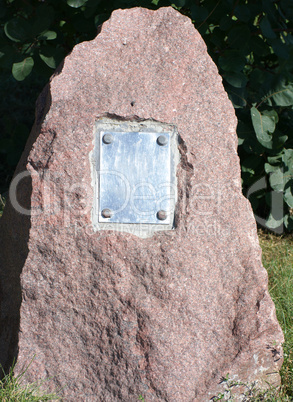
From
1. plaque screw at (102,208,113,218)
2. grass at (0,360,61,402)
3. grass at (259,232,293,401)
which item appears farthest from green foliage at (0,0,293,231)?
grass at (0,360,61,402)

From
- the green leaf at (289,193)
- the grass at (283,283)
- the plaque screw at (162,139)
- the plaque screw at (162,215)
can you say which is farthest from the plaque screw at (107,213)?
the green leaf at (289,193)

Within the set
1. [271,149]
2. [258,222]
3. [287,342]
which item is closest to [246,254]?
[287,342]

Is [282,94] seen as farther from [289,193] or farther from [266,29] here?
[289,193]

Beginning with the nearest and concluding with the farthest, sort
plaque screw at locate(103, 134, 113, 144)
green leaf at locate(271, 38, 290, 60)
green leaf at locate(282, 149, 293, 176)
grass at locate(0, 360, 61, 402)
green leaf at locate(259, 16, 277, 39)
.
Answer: grass at locate(0, 360, 61, 402)
plaque screw at locate(103, 134, 113, 144)
green leaf at locate(259, 16, 277, 39)
green leaf at locate(271, 38, 290, 60)
green leaf at locate(282, 149, 293, 176)

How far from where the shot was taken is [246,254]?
6.28ft

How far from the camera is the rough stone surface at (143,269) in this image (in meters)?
1.85

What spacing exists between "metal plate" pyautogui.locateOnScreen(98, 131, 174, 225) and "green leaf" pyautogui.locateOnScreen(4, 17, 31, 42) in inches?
45.0

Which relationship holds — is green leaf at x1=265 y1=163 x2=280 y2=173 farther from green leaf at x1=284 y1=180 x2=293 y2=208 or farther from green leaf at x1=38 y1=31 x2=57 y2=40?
green leaf at x1=38 y1=31 x2=57 y2=40

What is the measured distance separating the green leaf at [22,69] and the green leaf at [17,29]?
132mm

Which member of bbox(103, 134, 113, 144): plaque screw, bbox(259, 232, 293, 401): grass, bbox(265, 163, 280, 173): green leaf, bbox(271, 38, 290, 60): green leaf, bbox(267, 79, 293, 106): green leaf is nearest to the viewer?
bbox(103, 134, 113, 144): plaque screw

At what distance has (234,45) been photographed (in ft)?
9.09

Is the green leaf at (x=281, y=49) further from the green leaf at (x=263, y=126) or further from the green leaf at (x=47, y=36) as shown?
the green leaf at (x=47, y=36)

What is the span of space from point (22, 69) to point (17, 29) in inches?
8.4

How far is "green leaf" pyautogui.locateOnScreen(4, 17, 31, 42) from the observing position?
2688 millimetres
